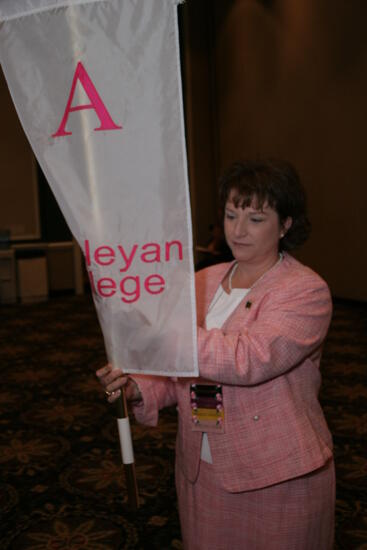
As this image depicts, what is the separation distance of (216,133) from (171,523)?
8050mm

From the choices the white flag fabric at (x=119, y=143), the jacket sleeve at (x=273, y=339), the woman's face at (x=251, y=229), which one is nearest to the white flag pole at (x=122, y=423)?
the white flag fabric at (x=119, y=143)

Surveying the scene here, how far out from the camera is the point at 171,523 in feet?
7.89

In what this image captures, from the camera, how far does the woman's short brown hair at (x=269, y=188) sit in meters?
1.39

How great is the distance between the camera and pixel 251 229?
1394 millimetres

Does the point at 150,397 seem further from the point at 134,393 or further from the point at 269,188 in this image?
the point at 269,188

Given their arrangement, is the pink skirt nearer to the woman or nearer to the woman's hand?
the woman

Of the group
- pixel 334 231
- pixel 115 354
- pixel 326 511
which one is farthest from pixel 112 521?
pixel 334 231

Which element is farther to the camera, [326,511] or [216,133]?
[216,133]

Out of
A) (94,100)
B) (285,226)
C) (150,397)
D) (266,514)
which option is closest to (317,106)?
(285,226)

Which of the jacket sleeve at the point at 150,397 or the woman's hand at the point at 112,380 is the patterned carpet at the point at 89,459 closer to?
the jacket sleeve at the point at 150,397

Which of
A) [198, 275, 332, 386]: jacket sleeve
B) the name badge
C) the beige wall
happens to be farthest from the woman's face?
the beige wall

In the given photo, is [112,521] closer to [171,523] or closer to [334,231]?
[171,523]

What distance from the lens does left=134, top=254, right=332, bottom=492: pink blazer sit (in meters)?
1.25

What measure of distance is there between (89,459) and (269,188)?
209 cm
